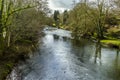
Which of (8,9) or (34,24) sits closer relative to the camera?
(8,9)

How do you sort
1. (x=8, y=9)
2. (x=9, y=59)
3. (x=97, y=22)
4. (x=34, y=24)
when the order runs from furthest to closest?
(x=97, y=22) < (x=34, y=24) < (x=9, y=59) < (x=8, y=9)

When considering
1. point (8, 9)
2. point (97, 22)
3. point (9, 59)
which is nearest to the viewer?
point (8, 9)

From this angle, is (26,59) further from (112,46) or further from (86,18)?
(86,18)

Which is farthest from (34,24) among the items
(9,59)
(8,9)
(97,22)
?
(97,22)

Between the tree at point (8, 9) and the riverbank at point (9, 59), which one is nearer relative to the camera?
the riverbank at point (9, 59)

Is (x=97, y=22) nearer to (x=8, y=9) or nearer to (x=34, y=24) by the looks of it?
(x=34, y=24)

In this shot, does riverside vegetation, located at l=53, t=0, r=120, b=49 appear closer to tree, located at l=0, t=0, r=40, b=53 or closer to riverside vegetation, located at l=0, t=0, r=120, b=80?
riverside vegetation, located at l=0, t=0, r=120, b=80

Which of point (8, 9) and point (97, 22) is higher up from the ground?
point (8, 9)

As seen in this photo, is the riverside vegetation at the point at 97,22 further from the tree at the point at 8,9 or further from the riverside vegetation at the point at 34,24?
the tree at the point at 8,9

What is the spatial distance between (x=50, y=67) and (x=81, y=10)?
55.1 m

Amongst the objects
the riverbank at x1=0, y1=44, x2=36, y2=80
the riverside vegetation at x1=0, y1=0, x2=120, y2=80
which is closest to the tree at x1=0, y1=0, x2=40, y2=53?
the riverside vegetation at x1=0, y1=0, x2=120, y2=80

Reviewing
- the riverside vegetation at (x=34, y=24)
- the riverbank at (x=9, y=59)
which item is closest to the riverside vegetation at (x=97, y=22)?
the riverside vegetation at (x=34, y=24)

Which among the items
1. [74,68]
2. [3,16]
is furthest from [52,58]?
[3,16]

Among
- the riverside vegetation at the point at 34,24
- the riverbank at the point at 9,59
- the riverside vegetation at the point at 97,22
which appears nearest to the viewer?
the riverbank at the point at 9,59
